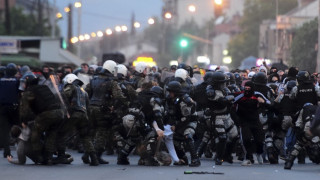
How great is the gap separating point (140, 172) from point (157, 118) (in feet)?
5.35

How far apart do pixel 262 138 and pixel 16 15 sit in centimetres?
6661

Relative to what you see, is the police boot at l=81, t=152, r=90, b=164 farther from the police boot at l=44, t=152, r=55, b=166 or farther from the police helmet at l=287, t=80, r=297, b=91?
the police helmet at l=287, t=80, r=297, b=91

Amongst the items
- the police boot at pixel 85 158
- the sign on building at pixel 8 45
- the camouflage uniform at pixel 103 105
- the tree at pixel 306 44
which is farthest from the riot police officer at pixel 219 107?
the tree at pixel 306 44

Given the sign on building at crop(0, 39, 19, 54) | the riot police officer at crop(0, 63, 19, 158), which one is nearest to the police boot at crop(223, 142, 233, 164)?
the riot police officer at crop(0, 63, 19, 158)

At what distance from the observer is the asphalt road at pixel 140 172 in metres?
15.8

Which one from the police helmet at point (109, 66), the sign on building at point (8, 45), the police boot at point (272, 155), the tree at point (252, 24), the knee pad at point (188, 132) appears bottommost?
the police boot at point (272, 155)

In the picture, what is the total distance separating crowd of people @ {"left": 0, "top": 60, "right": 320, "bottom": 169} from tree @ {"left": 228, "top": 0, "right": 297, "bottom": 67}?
81230 millimetres

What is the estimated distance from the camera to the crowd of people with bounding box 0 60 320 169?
18.0 meters

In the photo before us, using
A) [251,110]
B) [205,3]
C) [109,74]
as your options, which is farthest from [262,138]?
[205,3]

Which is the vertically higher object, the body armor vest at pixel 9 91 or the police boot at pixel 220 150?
the body armor vest at pixel 9 91

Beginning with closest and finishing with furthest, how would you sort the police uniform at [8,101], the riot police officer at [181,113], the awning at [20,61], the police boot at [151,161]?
the riot police officer at [181,113] < the police boot at [151,161] < the police uniform at [8,101] < the awning at [20,61]

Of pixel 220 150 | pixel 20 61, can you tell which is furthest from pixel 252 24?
pixel 220 150

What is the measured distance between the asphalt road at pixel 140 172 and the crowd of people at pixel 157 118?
405 mm

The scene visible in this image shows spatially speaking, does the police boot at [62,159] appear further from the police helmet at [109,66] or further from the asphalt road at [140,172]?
the police helmet at [109,66]
